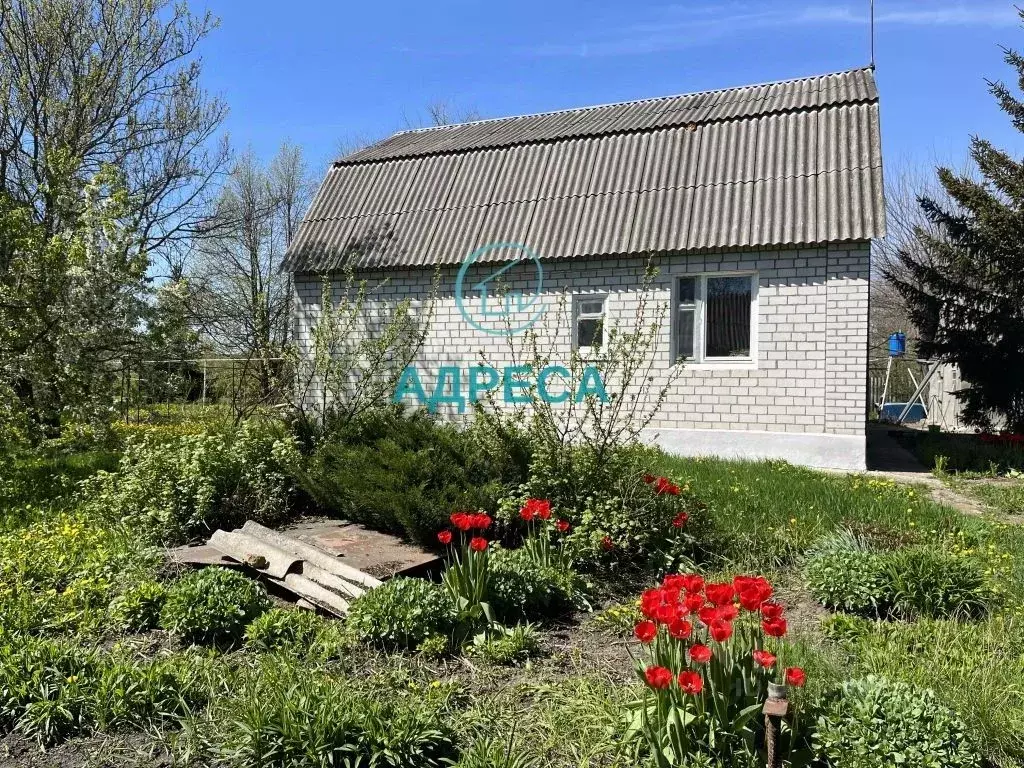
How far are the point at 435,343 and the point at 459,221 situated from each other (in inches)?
80.0

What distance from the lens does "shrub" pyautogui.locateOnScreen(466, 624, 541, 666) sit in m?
3.71

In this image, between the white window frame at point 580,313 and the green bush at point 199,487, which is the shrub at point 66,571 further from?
the white window frame at point 580,313

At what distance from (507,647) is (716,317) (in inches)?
303

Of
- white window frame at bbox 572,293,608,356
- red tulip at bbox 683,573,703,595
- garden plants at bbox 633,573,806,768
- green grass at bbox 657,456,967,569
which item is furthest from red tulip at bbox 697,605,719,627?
white window frame at bbox 572,293,608,356

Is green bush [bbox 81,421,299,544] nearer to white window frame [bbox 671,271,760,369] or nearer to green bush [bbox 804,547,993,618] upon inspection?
green bush [bbox 804,547,993,618]

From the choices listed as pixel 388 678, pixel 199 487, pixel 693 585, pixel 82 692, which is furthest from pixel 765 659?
pixel 199 487

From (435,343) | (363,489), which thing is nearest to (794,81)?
(435,343)

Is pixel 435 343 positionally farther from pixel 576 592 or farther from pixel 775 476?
pixel 576 592

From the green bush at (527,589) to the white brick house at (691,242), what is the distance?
5.64 metres

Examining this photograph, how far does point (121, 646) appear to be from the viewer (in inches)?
147

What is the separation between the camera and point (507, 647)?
3.73 metres

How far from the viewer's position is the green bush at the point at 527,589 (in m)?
4.19

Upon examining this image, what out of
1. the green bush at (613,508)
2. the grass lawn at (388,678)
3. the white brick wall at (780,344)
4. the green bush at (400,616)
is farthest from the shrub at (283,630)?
the white brick wall at (780,344)

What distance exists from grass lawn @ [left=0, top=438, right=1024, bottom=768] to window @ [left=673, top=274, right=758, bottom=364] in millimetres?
5456
